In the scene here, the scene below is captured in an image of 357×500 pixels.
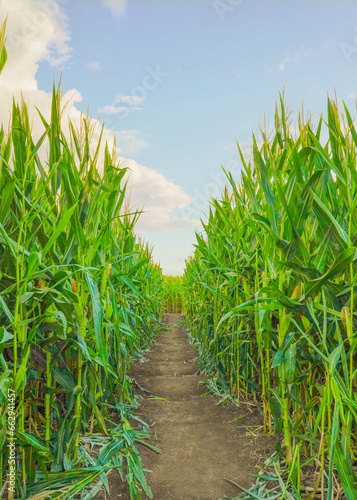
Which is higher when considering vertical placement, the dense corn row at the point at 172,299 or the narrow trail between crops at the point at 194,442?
the dense corn row at the point at 172,299

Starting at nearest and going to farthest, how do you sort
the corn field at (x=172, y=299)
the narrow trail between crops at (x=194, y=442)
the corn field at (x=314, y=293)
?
A: 1. the corn field at (x=314, y=293)
2. the narrow trail between crops at (x=194, y=442)
3. the corn field at (x=172, y=299)

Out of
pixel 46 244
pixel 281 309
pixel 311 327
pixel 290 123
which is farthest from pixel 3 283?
pixel 290 123

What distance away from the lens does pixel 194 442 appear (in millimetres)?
2598

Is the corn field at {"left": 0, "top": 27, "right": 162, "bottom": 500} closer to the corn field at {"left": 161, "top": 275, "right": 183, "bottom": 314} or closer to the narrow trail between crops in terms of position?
the narrow trail between crops

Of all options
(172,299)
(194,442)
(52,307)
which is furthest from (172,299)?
(52,307)

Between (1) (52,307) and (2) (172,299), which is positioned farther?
(2) (172,299)

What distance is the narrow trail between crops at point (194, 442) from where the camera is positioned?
2033mm

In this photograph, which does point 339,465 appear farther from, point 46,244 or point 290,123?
point 290,123

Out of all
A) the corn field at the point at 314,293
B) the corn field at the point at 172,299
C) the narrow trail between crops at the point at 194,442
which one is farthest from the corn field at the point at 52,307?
the corn field at the point at 172,299

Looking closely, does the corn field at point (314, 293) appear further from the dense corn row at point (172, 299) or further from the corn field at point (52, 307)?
the dense corn row at point (172, 299)

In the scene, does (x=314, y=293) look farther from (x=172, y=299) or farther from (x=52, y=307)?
(x=172, y=299)

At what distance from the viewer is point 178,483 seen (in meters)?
2.08

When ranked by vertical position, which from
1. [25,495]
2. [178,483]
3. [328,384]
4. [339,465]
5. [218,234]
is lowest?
[178,483]

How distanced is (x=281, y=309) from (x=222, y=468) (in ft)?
3.87
